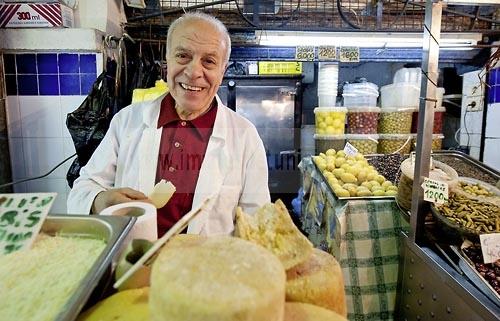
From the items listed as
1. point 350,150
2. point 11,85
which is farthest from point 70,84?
point 350,150

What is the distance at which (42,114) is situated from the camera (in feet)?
8.46

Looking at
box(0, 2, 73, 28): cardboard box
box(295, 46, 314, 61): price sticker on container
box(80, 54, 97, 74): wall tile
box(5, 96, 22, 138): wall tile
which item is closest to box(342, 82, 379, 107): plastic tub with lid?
box(295, 46, 314, 61): price sticker on container

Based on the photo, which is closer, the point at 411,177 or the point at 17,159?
the point at 411,177

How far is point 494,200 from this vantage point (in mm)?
1812

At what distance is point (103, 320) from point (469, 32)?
12.2ft

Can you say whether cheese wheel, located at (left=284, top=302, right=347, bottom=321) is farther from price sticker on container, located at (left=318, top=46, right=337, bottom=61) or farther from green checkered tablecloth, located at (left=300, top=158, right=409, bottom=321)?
price sticker on container, located at (left=318, top=46, right=337, bottom=61)

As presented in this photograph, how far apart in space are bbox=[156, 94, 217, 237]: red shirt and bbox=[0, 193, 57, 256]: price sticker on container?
0.53 metres

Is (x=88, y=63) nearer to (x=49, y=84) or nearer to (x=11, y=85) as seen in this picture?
(x=49, y=84)

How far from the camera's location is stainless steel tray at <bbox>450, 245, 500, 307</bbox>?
4.35 feet

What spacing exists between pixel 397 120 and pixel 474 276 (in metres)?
1.91

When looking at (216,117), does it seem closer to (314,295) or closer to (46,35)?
(314,295)

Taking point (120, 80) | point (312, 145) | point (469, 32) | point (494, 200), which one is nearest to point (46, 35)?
point (120, 80)

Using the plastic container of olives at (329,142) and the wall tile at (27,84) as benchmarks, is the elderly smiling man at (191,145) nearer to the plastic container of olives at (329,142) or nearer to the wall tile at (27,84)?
the wall tile at (27,84)

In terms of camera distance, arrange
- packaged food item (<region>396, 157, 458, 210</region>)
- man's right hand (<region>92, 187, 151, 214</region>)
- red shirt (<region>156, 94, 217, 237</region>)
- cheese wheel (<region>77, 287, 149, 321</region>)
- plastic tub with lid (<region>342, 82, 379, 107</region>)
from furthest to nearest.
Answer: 1. plastic tub with lid (<region>342, 82, 379, 107</region>)
2. packaged food item (<region>396, 157, 458, 210</region>)
3. red shirt (<region>156, 94, 217, 237</region>)
4. man's right hand (<region>92, 187, 151, 214</region>)
5. cheese wheel (<region>77, 287, 149, 321</region>)
